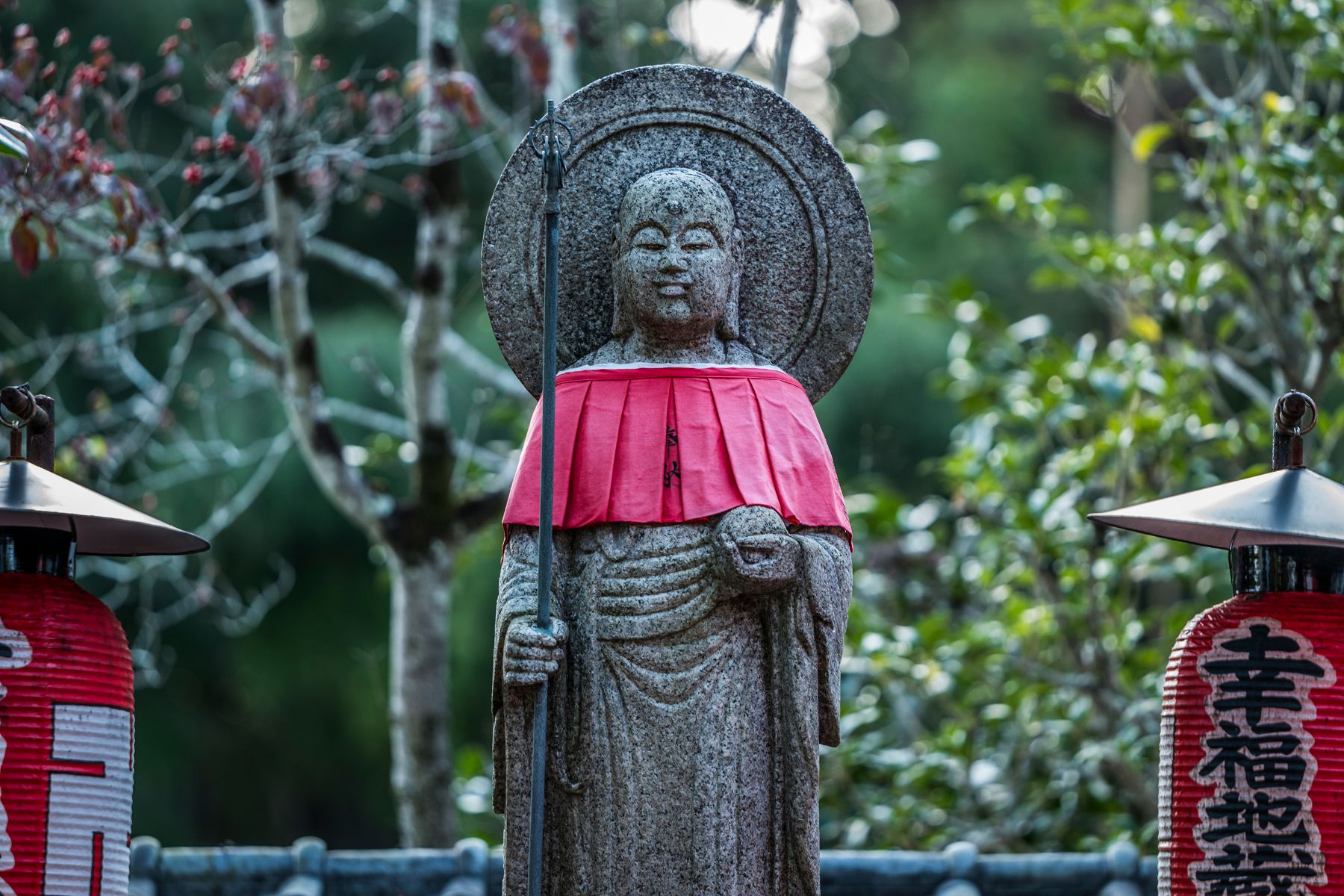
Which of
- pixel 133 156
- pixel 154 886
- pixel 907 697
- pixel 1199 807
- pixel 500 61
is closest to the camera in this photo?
pixel 1199 807

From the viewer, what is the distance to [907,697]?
8.58m

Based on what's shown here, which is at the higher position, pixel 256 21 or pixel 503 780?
pixel 256 21

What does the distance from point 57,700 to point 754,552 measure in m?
1.65

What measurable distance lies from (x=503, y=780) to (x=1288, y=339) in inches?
170

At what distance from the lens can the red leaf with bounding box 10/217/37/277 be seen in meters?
5.70

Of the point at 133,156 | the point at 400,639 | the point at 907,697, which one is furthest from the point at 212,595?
the point at 907,697

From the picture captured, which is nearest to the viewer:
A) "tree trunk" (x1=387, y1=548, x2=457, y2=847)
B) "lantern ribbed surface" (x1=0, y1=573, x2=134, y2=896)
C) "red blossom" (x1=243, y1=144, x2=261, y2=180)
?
"lantern ribbed surface" (x1=0, y1=573, x2=134, y2=896)

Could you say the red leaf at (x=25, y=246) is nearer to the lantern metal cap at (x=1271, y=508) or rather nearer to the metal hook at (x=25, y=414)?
the metal hook at (x=25, y=414)

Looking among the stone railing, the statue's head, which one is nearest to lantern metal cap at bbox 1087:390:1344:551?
the statue's head

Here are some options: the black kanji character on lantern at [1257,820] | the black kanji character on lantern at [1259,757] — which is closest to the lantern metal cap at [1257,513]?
the black kanji character on lantern at [1259,757]

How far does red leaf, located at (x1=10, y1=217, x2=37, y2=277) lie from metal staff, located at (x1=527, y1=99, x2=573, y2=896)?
210 centimetres

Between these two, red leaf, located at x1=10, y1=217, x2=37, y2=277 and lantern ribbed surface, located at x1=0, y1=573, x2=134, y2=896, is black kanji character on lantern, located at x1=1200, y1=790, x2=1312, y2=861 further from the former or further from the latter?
red leaf, located at x1=10, y1=217, x2=37, y2=277

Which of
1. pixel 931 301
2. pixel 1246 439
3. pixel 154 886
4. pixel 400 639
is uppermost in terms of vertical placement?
pixel 931 301

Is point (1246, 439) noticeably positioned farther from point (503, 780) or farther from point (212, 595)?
point (212, 595)
